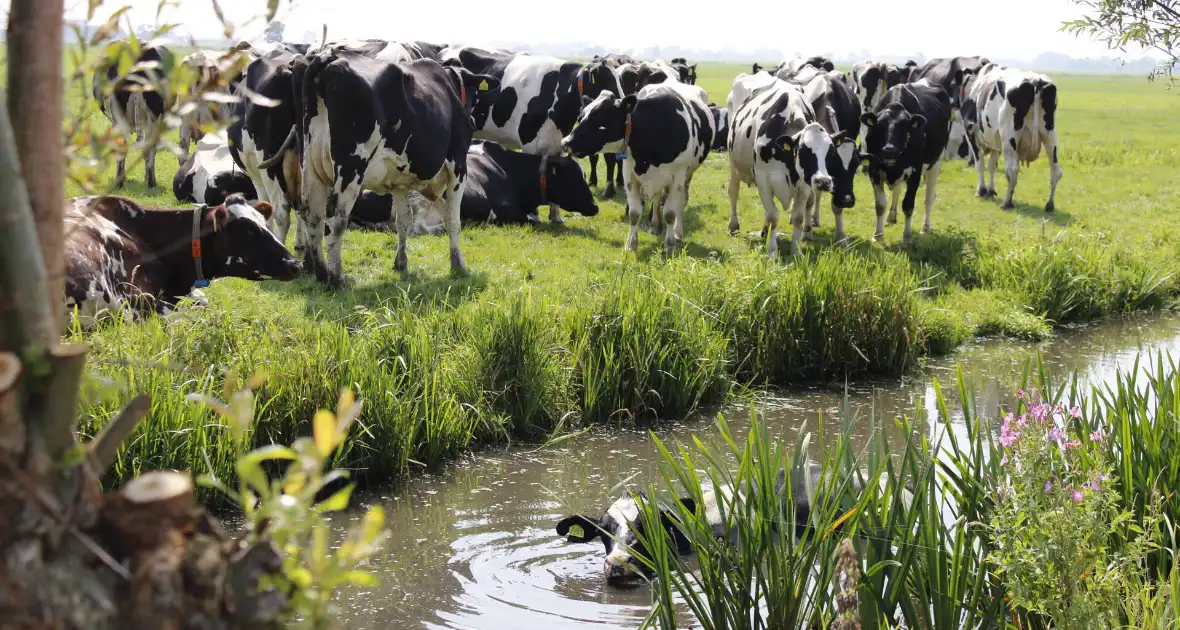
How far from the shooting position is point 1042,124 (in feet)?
55.4

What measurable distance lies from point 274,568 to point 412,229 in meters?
11.5

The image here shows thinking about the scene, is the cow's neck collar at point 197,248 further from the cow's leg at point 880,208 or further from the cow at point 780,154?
the cow's leg at point 880,208

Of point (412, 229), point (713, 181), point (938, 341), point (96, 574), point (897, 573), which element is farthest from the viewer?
point (713, 181)

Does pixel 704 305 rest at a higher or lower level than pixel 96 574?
lower

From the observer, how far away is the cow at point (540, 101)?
632 inches

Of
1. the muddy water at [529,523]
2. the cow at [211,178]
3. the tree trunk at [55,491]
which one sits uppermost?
the tree trunk at [55,491]

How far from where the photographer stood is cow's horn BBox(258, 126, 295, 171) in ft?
34.0

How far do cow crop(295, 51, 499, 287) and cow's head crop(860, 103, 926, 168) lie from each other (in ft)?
18.2

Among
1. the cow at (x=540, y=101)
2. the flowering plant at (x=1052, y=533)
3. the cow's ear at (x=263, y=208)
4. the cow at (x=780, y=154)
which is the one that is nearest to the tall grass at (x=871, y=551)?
the flowering plant at (x=1052, y=533)

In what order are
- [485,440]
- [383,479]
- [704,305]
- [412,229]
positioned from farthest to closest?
1. [412,229]
2. [704,305]
3. [485,440]
4. [383,479]

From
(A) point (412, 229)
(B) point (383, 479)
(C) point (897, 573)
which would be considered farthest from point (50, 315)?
(A) point (412, 229)

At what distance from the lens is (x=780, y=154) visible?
40.9ft

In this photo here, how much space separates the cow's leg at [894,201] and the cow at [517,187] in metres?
3.68

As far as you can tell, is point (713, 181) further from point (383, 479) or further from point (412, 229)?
point (383, 479)
